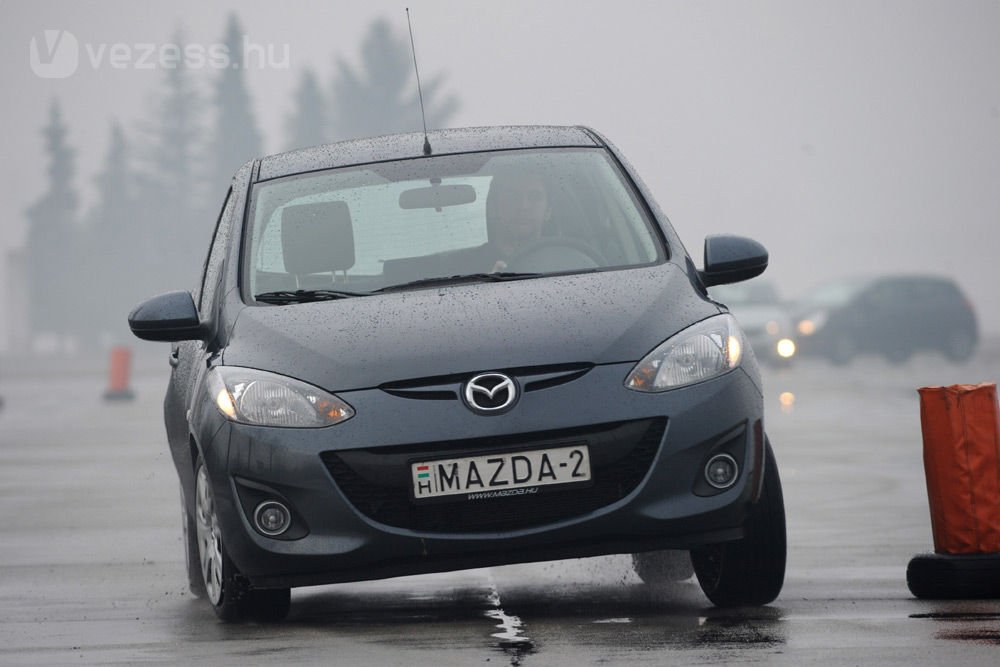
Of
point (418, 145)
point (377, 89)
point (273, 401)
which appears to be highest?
point (418, 145)

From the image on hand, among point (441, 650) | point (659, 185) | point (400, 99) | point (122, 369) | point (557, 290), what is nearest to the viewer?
point (441, 650)

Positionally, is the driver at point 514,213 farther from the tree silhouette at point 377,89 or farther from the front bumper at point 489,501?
the tree silhouette at point 377,89

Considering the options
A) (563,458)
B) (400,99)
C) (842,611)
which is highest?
(563,458)

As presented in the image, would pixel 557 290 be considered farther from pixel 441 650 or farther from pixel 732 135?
pixel 732 135

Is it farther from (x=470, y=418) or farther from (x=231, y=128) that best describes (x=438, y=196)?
(x=231, y=128)

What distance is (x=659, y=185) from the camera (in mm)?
142750

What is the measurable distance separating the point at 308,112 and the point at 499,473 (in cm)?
12430

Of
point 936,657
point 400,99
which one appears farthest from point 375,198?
point 400,99

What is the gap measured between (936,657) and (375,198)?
2877 millimetres

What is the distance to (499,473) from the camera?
6180 millimetres


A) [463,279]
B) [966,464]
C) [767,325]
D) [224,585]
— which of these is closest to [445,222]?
[463,279]

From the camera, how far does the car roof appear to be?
779cm

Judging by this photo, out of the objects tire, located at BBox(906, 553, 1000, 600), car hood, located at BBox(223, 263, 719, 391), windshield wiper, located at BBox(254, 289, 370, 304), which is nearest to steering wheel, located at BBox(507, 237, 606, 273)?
car hood, located at BBox(223, 263, 719, 391)

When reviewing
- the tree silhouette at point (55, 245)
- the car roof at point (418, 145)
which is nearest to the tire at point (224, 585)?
the car roof at point (418, 145)
